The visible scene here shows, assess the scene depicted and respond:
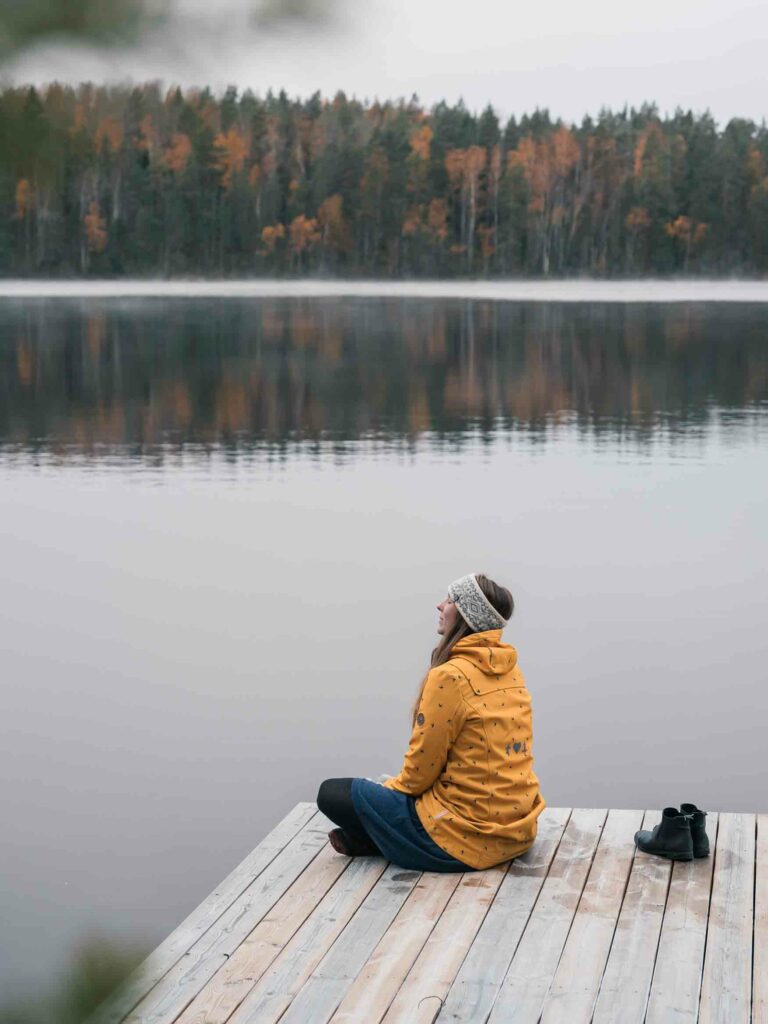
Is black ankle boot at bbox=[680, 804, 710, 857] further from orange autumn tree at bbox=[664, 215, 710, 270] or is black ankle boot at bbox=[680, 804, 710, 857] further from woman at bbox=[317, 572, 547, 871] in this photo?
orange autumn tree at bbox=[664, 215, 710, 270]

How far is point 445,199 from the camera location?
168ft

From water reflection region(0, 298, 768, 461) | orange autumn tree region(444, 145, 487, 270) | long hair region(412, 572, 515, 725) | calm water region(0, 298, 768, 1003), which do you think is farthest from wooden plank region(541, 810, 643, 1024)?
orange autumn tree region(444, 145, 487, 270)

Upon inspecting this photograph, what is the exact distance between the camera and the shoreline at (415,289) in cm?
5281

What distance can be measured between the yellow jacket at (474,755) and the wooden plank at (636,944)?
327 millimetres

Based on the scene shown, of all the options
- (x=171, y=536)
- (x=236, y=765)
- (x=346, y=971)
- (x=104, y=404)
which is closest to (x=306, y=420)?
(x=104, y=404)

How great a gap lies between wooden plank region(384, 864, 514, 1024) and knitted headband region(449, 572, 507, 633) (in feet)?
2.03

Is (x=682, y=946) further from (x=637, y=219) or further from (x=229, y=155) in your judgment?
(x=637, y=219)

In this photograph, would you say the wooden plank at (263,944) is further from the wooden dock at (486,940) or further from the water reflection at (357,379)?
the water reflection at (357,379)

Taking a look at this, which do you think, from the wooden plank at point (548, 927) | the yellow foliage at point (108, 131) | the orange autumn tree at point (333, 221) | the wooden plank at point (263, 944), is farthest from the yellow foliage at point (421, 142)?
the yellow foliage at point (108, 131)

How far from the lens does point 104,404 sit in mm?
21812

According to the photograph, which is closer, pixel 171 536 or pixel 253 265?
pixel 171 536

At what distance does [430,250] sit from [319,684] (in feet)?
153

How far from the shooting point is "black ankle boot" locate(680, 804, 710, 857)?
151 inches

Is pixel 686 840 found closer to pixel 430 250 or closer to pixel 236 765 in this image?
pixel 236 765
